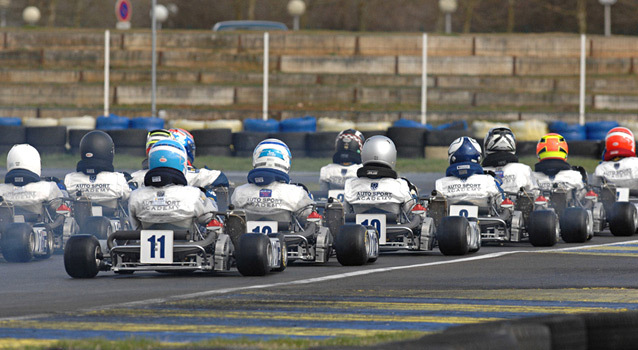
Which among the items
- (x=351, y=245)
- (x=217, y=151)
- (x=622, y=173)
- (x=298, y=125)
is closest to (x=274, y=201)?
(x=351, y=245)

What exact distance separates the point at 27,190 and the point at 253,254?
4.11m

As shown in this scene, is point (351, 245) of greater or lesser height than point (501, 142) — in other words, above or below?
below

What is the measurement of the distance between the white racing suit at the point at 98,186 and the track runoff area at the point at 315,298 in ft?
7.69

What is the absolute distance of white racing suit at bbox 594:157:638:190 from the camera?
58.0 feet

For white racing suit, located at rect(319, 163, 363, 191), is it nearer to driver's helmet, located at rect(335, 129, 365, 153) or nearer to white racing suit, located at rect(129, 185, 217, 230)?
driver's helmet, located at rect(335, 129, 365, 153)

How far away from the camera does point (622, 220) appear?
1606 cm

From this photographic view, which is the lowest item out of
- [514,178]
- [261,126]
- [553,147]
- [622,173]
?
[514,178]

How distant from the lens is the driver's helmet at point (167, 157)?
38.0ft

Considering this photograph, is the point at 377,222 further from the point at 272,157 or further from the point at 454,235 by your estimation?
the point at 272,157

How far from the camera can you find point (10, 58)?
1661 inches

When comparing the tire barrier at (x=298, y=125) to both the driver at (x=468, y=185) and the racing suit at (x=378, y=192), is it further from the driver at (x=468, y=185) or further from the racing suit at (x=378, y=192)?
the racing suit at (x=378, y=192)

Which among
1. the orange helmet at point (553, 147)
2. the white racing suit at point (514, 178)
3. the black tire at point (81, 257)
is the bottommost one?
the black tire at point (81, 257)

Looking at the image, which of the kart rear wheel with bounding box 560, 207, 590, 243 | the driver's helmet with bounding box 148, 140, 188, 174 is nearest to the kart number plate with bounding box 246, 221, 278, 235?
the driver's helmet with bounding box 148, 140, 188, 174

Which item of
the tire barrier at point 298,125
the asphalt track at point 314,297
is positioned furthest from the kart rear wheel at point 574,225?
the tire barrier at point 298,125
